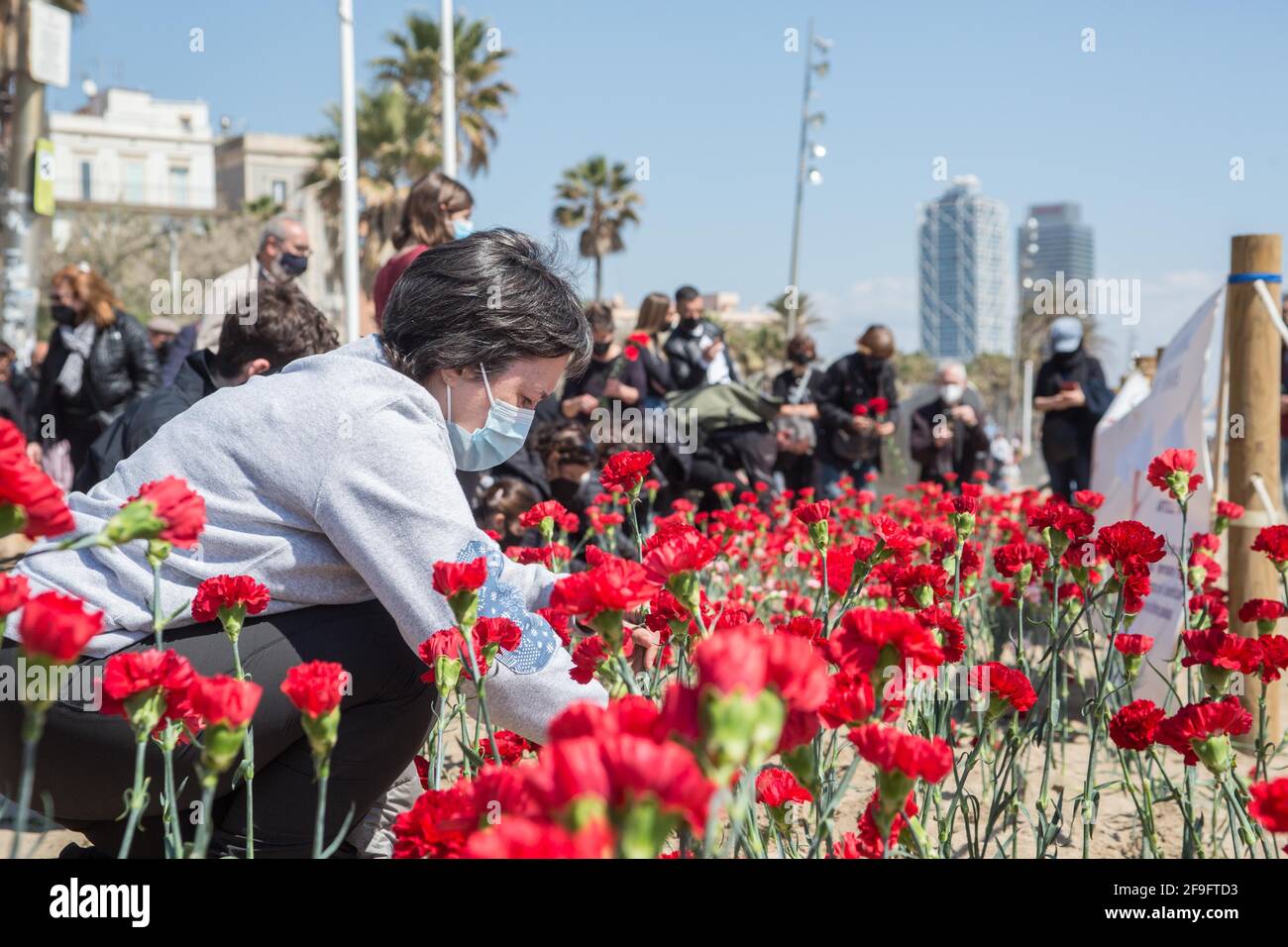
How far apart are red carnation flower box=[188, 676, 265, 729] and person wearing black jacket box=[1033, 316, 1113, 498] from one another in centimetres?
A: 580

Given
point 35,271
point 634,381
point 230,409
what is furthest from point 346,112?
point 230,409

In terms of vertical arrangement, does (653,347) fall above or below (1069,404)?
above

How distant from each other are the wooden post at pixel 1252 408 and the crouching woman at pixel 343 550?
7.82 feet

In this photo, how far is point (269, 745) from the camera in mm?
A: 2062

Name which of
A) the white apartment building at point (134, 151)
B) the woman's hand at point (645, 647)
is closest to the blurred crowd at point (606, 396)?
the woman's hand at point (645, 647)

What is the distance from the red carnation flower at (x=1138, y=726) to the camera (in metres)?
1.82

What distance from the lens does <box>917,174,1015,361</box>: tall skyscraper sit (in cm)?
11788

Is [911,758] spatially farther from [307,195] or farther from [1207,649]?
[307,195]

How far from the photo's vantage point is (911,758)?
1.18 m

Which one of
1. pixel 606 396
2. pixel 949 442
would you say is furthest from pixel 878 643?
pixel 949 442

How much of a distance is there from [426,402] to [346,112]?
10172 mm

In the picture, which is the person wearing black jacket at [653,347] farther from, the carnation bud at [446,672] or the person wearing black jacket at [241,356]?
the carnation bud at [446,672]

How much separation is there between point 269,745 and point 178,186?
226 feet

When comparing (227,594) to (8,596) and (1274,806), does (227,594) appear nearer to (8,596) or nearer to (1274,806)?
(8,596)
